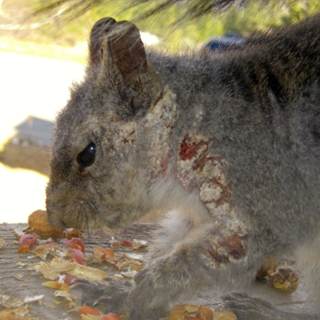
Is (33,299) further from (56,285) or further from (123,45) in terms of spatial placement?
(123,45)

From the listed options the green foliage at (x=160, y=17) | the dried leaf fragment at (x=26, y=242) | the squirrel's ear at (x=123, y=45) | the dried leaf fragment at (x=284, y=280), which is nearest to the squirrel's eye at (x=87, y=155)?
the squirrel's ear at (x=123, y=45)

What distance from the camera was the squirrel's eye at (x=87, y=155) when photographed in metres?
1.86

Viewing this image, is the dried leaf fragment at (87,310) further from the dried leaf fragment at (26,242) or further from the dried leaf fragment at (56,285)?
the dried leaf fragment at (26,242)

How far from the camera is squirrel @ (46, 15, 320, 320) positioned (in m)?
1.71

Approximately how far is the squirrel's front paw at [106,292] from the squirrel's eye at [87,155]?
0.47 meters

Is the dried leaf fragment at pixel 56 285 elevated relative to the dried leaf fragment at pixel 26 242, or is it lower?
lower

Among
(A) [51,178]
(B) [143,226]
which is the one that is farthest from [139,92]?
(B) [143,226]

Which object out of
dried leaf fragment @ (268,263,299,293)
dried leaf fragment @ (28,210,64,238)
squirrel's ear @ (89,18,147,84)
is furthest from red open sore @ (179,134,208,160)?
dried leaf fragment @ (28,210,64,238)

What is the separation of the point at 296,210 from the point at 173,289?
0.44 meters

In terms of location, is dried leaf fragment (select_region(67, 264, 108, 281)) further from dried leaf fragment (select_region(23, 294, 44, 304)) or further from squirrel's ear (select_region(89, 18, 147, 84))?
squirrel's ear (select_region(89, 18, 147, 84))

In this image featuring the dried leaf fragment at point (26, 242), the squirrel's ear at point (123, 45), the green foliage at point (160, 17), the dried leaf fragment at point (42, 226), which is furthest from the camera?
the dried leaf fragment at point (42, 226)

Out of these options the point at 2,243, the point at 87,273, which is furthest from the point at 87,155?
the point at 2,243

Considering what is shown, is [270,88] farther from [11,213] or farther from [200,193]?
[11,213]

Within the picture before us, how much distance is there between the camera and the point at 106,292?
2129 millimetres
